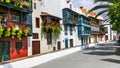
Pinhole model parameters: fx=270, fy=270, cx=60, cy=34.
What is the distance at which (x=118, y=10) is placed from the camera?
31375mm

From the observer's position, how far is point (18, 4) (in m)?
29.2

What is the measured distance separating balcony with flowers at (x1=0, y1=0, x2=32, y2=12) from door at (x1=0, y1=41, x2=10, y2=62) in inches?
152

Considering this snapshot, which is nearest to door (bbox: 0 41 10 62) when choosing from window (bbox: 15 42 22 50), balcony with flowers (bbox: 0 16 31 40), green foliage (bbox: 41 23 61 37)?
balcony with flowers (bbox: 0 16 31 40)

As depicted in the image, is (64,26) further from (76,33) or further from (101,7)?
(101,7)

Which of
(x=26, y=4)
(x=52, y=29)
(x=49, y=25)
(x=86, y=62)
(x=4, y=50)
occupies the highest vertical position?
(x=26, y=4)

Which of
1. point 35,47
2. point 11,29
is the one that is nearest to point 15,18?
point 11,29

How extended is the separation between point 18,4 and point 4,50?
16.9 feet

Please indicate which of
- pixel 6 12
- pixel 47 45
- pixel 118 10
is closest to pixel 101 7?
pixel 118 10

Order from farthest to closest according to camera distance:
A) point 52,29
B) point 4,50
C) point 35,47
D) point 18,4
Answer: point 52,29 < point 35,47 < point 18,4 < point 4,50

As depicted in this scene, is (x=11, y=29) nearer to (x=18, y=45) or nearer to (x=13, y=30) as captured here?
(x=13, y=30)

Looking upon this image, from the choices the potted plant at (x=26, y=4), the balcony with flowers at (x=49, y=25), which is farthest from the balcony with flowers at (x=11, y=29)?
the balcony with flowers at (x=49, y=25)

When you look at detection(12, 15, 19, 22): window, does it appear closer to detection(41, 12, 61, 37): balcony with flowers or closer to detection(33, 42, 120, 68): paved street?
detection(33, 42, 120, 68): paved street

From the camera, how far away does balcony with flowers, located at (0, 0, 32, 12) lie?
1052 inches

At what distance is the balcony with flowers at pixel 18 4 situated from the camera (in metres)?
26.7
